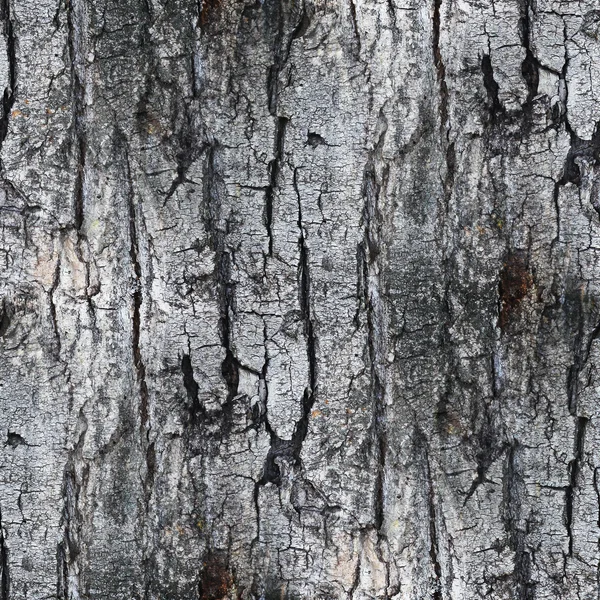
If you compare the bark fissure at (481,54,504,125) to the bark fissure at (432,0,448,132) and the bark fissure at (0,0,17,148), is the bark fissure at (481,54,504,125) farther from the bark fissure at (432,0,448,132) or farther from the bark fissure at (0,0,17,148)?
the bark fissure at (0,0,17,148)

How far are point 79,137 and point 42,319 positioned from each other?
0.39 metres

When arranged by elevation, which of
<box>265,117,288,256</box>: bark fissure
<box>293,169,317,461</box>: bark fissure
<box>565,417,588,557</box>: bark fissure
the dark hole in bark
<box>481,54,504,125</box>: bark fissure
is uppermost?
<box>481,54,504,125</box>: bark fissure

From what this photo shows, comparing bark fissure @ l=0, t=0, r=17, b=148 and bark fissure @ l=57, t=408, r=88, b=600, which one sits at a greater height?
bark fissure @ l=0, t=0, r=17, b=148

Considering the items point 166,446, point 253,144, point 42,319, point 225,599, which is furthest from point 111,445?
point 253,144

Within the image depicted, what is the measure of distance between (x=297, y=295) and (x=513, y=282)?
46 centimetres

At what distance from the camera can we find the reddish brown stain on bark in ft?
4.61

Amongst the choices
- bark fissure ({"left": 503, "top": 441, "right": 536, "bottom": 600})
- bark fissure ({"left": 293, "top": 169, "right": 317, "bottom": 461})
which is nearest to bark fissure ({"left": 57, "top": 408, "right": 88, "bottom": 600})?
bark fissure ({"left": 293, "top": 169, "right": 317, "bottom": 461})

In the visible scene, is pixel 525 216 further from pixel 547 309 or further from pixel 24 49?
pixel 24 49

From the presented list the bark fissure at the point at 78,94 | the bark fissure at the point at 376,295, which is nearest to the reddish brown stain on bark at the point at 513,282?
the bark fissure at the point at 376,295

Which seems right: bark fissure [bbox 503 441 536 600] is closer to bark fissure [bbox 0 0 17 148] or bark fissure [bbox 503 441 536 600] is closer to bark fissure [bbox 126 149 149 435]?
bark fissure [bbox 126 149 149 435]

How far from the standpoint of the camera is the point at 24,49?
54.5 inches

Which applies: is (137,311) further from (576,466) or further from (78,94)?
(576,466)

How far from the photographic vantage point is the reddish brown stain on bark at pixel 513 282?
1404 millimetres

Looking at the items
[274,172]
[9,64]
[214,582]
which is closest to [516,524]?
[214,582]
